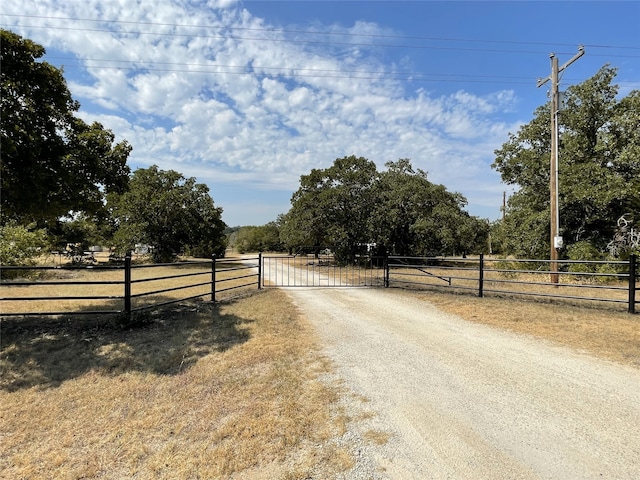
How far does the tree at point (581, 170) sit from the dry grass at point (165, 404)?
1300 cm

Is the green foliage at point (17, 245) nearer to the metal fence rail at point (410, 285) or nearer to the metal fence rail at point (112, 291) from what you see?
the metal fence rail at point (410, 285)

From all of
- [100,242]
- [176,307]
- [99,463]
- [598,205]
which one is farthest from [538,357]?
[100,242]

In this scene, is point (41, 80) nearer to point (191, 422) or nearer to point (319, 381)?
point (191, 422)

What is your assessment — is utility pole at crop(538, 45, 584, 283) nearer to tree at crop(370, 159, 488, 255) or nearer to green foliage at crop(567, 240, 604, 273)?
green foliage at crop(567, 240, 604, 273)

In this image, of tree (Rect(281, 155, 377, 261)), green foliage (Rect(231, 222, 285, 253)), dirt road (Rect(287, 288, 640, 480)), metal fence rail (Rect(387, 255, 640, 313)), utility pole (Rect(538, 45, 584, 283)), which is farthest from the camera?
green foliage (Rect(231, 222, 285, 253))

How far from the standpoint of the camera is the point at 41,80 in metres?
5.86

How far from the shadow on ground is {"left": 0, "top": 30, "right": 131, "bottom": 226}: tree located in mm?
2248

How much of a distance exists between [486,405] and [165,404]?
3240 mm

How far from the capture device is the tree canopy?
66.8 ft

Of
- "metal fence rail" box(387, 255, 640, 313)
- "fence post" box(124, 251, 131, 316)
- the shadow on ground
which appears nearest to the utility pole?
"metal fence rail" box(387, 255, 640, 313)

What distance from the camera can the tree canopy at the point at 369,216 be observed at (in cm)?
2038

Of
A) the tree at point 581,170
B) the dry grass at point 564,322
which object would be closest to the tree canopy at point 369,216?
the tree at point 581,170

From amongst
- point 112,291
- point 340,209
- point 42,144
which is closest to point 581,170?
point 340,209

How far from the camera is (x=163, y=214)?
23531mm
